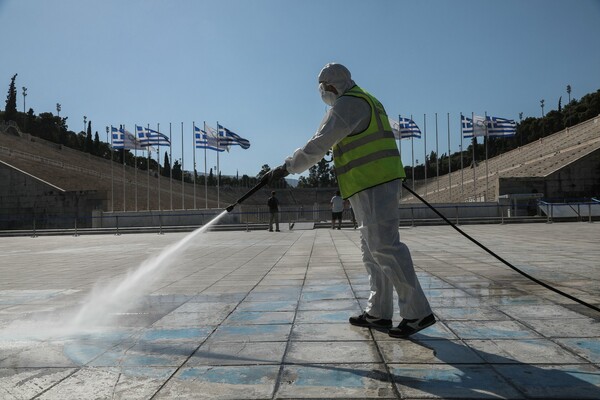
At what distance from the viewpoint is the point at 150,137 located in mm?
33562

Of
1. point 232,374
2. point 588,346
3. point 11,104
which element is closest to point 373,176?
point 232,374

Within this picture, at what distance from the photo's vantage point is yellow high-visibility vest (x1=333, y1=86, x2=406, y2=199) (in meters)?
2.96

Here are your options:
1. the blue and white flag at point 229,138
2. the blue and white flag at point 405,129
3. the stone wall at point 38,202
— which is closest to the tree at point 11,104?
the stone wall at point 38,202

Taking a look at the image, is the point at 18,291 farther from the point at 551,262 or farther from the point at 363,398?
the point at 551,262

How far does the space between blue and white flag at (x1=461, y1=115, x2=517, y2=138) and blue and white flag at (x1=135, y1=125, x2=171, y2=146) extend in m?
22.2

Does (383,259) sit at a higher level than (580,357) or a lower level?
higher

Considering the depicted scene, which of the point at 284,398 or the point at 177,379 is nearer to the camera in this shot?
the point at 284,398

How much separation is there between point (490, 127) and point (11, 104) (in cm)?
8271

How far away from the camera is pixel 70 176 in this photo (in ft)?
161

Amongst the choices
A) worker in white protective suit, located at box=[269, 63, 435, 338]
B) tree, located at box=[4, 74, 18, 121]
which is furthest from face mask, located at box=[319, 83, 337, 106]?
tree, located at box=[4, 74, 18, 121]

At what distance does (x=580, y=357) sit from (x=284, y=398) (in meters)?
1.63

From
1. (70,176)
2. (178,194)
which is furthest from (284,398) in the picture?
(178,194)

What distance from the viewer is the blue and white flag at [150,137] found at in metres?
33.4

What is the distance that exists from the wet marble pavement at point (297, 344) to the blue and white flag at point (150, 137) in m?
29.3
